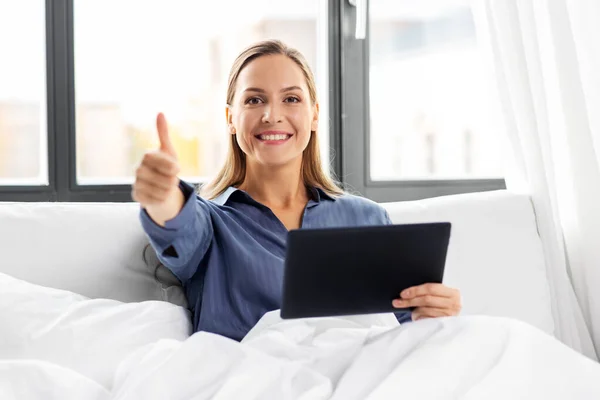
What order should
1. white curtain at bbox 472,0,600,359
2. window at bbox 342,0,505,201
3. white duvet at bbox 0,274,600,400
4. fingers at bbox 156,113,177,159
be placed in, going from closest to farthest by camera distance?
white duvet at bbox 0,274,600,400 < fingers at bbox 156,113,177,159 < white curtain at bbox 472,0,600,359 < window at bbox 342,0,505,201

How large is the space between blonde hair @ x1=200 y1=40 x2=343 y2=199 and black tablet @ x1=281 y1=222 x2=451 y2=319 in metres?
0.52

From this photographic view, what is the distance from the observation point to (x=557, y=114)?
2.04 meters

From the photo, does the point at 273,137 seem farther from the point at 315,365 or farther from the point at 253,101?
the point at 315,365

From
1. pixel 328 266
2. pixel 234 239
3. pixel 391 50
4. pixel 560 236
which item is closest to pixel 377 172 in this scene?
pixel 391 50

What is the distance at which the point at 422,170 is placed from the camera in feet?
8.81

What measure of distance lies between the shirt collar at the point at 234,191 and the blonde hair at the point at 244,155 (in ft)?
0.04

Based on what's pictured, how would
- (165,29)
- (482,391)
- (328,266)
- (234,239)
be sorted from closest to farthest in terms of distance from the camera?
(482,391), (328,266), (234,239), (165,29)

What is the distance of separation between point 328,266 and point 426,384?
24 centimetres

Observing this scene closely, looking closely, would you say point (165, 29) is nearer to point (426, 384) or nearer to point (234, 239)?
point (234, 239)

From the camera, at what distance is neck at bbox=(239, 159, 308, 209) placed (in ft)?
5.49

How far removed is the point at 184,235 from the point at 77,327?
0.84ft

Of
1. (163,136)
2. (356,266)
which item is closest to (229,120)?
(163,136)

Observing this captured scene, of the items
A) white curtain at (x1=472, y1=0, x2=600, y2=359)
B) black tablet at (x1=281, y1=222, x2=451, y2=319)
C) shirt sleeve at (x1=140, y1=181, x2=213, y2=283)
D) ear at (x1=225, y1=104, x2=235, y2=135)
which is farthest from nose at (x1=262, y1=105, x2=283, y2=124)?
white curtain at (x1=472, y1=0, x2=600, y2=359)

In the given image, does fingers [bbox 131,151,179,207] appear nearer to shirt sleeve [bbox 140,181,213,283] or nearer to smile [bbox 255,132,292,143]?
shirt sleeve [bbox 140,181,213,283]
